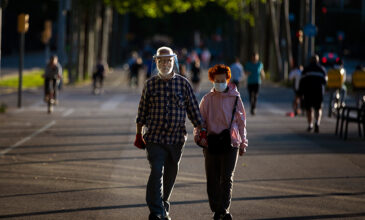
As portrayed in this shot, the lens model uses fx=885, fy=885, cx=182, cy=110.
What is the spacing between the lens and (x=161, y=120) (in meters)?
7.80

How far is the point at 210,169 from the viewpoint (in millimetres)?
8180

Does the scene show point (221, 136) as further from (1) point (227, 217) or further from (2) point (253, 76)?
(2) point (253, 76)

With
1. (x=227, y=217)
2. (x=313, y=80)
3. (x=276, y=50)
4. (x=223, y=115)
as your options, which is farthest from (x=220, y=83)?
(x=276, y=50)

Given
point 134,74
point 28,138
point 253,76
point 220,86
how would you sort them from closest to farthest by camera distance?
point 220,86, point 28,138, point 253,76, point 134,74

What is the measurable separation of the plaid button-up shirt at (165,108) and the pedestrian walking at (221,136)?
0.95 feet

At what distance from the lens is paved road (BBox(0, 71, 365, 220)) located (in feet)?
29.3

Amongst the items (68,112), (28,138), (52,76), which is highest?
(52,76)

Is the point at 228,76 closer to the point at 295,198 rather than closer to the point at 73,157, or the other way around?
the point at 295,198

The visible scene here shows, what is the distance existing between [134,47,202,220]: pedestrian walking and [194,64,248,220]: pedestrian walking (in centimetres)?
28

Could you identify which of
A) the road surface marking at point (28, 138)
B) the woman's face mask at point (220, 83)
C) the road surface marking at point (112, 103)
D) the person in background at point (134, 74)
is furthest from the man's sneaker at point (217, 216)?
the person in background at point (134, 74)

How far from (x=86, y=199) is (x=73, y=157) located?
4300mm

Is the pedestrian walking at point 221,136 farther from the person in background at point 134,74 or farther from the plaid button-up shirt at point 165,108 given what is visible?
the person in background at point 134,74

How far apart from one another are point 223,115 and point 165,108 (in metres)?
0.59

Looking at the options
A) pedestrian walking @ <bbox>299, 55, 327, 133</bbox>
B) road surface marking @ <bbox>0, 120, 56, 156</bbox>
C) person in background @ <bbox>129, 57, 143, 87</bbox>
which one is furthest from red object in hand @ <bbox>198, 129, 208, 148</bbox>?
person in background @ <bbox>129, 57, 143, 87</bbox>
